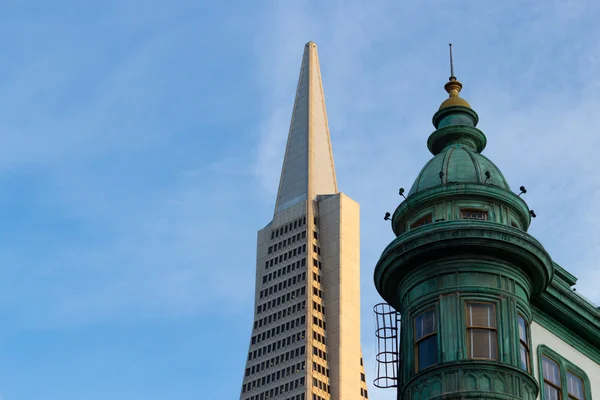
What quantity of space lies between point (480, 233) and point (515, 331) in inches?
115

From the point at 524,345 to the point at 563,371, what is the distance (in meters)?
3.10

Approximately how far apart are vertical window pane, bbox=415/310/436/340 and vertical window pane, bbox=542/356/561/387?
13.9ft

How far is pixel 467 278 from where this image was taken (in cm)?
3266

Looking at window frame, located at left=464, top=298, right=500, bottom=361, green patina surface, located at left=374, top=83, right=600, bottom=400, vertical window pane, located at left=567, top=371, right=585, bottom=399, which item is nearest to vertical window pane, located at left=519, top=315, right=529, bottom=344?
green patina surface, located at left=374, top=83, right=600, bottom=400

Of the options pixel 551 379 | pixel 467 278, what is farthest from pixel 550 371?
pixel 467 278

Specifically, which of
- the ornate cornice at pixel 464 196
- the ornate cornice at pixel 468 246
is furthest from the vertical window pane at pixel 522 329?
the ornate cornice at pixel 464 196

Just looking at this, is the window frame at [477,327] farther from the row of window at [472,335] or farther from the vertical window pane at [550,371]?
the vertical window pane at [550,371]

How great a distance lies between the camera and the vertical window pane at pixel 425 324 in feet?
107

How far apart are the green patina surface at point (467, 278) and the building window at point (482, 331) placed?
177 mm

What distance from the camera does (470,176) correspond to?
116 feet

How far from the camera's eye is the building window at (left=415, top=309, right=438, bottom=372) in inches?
1262

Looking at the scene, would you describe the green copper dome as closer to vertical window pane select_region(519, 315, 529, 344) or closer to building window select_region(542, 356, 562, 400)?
vertical window pane select_region(519, 315, 529, 344)

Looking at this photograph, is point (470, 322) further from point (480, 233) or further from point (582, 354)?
point (582, 354)

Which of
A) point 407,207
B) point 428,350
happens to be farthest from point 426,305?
point 407,207
